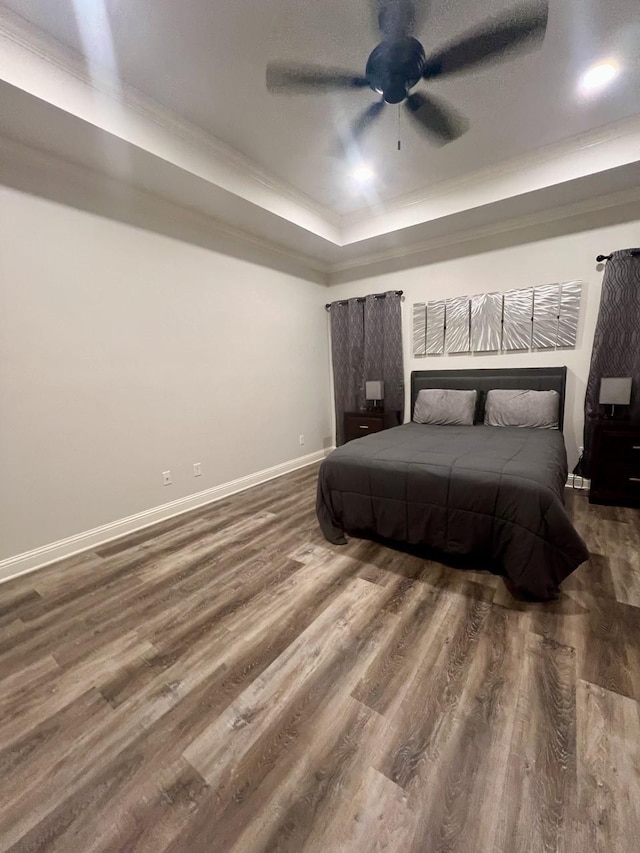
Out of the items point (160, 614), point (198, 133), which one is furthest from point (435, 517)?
point (198, 133)

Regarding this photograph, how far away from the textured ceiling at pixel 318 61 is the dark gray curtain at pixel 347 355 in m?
1.84

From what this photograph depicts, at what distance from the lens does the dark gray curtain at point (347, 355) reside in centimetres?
Answer: 459

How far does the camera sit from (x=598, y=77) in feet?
6.98

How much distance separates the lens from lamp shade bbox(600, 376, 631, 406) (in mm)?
2855

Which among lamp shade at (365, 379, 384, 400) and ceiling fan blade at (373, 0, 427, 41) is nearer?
ceiling fan blade at (373, 0, 427, 41)

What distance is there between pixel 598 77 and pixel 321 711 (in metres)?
3.67

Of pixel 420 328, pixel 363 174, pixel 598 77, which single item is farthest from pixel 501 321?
pixel 363 174

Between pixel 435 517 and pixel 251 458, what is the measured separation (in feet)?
7.45

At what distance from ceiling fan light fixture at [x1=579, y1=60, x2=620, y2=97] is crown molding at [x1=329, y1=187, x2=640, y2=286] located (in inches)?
42.8

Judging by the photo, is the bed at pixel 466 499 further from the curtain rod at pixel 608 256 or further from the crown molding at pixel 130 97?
the crown molding at pixel 130 97

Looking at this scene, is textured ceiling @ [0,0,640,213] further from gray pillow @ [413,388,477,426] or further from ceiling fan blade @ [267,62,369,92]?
gray pillow @ [413,388,477,426]

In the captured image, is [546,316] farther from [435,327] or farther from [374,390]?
[374,390]

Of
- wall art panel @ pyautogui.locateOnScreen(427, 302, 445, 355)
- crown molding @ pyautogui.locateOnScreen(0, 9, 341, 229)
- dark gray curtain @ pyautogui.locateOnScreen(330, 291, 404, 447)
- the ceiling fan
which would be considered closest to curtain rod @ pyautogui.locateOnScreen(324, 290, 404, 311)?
dark gray curtain @ pyautogui.locateOnScreen(330, 291, 404, 447)

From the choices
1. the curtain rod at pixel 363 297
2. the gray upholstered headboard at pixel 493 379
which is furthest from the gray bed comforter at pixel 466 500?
the curtain rod at pixel 363 297
